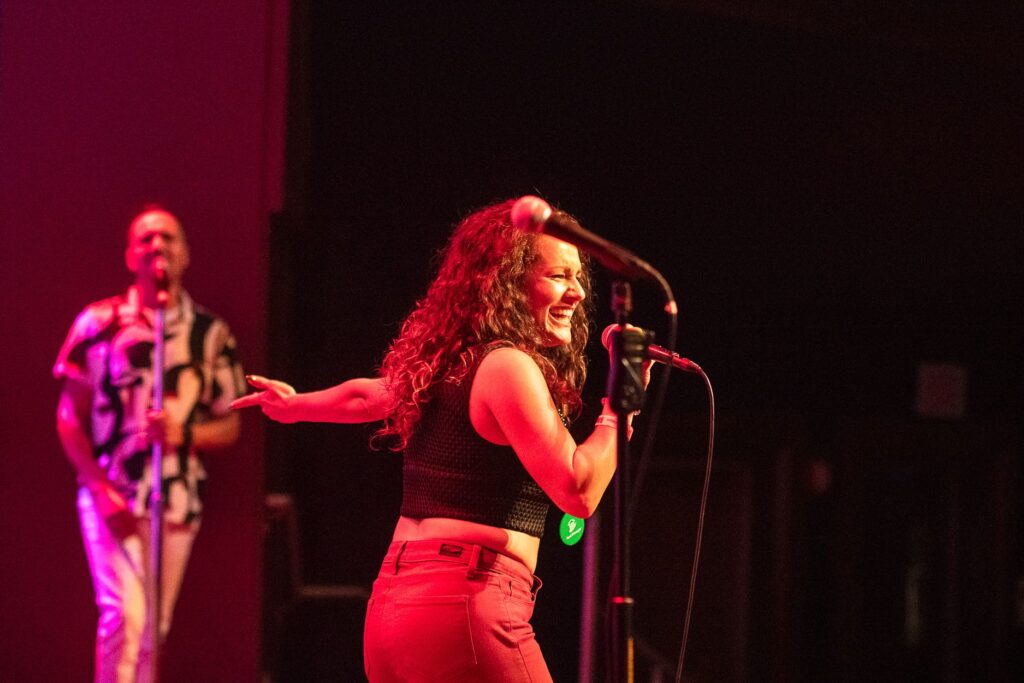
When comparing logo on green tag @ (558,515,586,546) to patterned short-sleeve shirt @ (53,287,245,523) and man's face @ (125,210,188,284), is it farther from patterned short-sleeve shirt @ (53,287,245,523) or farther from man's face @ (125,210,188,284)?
man's face @ (125,210,188,284)

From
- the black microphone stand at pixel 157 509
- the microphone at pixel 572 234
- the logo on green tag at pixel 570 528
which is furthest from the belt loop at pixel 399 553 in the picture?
the black microphone stand at pixel 157 509

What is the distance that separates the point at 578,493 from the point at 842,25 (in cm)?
424

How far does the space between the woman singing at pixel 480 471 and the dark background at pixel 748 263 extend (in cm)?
176

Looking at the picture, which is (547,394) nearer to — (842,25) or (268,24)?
(268,24)

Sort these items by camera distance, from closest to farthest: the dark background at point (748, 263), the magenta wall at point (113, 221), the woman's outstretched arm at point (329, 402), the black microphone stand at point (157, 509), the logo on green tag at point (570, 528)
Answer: the logo on green tag at point (570, 528) → the woman's outstretched arm at point (329, 402) → the black microphone stand at point (157, 509) → the magenta wall at point (113, 221) → the dark background at point (748, 263)

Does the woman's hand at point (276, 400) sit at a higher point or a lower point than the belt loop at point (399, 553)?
higher

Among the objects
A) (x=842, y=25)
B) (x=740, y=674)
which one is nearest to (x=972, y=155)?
(x=842, y=25)

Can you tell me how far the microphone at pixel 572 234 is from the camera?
1.71m

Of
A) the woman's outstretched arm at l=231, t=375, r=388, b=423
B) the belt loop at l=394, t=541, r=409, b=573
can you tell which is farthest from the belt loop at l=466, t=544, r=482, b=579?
the woman's outstretched arm at l=231, t=375, r=388, b=423

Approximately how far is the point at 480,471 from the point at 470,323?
0.96 ft

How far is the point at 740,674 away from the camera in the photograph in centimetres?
509

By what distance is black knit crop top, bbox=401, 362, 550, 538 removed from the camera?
5.97 ft

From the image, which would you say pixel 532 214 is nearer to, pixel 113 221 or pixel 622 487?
A: pixel 622 487

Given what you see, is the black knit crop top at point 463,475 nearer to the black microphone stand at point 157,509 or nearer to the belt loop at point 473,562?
the belt loop at point 473,562
